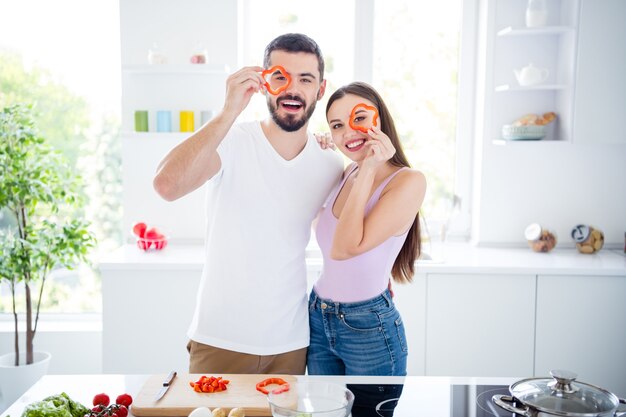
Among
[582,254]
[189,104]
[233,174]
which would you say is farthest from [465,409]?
[189,104]

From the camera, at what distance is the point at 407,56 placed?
3.62 meters

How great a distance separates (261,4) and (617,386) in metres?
2.69

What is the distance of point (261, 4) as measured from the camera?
11.7 feet

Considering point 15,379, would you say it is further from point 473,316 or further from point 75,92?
point 473,316

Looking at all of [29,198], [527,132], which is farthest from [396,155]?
[29,198]

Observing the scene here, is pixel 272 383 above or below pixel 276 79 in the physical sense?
below

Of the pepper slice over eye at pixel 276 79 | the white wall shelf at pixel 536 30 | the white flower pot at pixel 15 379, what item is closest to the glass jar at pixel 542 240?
the white wall shelf at pixel 536 30

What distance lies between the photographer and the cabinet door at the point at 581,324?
2928 millimetres

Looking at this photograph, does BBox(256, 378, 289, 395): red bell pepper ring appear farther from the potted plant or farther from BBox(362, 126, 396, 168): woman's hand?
the potted plant

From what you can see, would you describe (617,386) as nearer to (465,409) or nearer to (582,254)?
(582,254)

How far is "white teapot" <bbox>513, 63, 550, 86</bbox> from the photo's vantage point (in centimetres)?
322

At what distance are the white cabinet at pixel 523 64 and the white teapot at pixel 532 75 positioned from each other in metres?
0.06

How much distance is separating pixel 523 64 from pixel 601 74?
1.46ft

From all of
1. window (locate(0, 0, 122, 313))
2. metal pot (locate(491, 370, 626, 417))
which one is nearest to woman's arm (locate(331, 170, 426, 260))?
metal pot (locate(491, 370, 626, 417))
